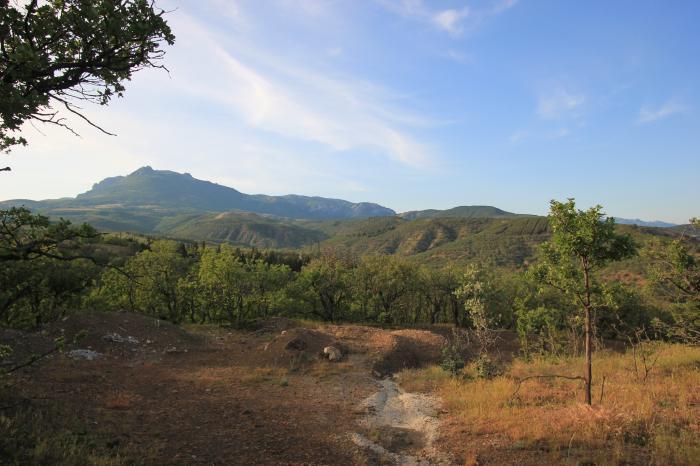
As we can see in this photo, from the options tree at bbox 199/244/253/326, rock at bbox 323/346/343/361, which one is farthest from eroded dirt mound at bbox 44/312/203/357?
tree at bbox 199/244/253/326

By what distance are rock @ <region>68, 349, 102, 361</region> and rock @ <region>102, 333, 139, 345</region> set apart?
1201 millimetres

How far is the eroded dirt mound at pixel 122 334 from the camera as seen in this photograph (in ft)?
57.3

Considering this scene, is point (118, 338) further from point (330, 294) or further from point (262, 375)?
point (330, 294)

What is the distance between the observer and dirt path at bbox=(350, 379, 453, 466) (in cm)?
886

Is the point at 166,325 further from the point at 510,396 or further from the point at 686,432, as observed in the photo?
the point at 686,432

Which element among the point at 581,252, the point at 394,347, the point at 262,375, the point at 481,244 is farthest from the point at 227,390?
the point at 481,244

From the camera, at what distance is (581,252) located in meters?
9.03

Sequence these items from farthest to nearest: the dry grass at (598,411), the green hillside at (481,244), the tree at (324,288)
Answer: the green hillside at (481,244), the tree at (324,288), the dry grass at (598,411)

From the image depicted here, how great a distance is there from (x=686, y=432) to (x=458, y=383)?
22.5ft

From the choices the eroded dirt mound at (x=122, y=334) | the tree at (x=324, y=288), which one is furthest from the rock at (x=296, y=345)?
the tree at (x=324, y=288)

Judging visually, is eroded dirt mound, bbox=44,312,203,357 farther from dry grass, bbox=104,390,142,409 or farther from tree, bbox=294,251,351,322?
tree, bbox=294,251,351,322

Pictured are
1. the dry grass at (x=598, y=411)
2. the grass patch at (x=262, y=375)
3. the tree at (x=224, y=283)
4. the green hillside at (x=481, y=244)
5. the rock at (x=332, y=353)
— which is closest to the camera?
the dry grass at (x=598, y=411)

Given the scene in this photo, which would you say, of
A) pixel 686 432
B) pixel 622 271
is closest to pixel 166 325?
pixel 686 432

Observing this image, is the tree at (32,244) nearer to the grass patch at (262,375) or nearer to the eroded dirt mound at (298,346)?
the grass patch at (262,375)
